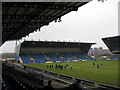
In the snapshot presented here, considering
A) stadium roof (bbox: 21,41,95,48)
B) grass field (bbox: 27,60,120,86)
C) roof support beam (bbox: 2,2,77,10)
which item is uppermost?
roof support beam (bbox: 2,2,77,10)

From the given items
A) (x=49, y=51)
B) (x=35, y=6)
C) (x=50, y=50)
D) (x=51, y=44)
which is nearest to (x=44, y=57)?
(x=51, y=44)

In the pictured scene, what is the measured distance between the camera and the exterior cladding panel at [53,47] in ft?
224

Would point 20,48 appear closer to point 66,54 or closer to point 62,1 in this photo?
point 66,54

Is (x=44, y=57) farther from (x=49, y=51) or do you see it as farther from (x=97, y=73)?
(x=97, y=73)

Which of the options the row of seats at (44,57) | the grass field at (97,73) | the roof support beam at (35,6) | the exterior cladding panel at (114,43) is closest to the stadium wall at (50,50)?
the row of seats at (44,57)

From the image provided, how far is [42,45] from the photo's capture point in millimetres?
71938

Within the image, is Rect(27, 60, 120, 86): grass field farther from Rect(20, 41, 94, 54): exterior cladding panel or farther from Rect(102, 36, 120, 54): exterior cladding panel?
Rect(102, 36, 120, 54): exterior cladding panel

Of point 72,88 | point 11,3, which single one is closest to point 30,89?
point 72,88

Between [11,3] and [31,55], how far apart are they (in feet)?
183

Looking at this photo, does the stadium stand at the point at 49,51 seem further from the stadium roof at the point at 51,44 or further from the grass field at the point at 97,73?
the grass field at the point at 97,73

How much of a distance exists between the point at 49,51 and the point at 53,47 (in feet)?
10.4

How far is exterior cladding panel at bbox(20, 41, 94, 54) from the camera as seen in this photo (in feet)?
224

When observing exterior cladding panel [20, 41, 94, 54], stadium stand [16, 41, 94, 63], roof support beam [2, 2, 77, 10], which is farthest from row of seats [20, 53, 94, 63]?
roof support beam [2, 2, 77, 10]

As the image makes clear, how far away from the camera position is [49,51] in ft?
254
